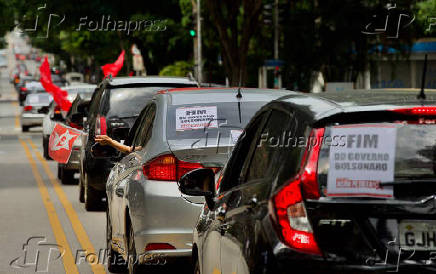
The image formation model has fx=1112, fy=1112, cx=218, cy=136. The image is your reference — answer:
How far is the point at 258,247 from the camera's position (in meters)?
4.50

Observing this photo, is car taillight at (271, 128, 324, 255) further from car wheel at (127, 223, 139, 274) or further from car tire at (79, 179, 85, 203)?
car tire at (79, 179, 85, 203)

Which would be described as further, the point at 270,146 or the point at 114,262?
the point at 114,262

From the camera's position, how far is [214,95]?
941 centimetres

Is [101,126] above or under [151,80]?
under

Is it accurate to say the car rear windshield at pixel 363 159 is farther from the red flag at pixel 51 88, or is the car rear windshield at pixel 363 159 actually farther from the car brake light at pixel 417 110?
the red flag at pixel 51 88

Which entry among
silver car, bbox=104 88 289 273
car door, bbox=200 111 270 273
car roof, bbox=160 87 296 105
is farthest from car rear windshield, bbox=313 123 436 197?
car roof, bbox=160 87 296 105

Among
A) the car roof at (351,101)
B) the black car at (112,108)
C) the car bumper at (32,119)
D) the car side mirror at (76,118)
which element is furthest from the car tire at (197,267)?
the car bumper at (32,119)

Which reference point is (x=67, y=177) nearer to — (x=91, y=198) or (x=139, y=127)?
(x=91, y=198)

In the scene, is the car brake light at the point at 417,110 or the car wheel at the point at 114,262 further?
the car wheel at the point at 114,262

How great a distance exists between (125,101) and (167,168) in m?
5.88

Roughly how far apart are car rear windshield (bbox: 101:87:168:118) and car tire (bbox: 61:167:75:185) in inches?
205

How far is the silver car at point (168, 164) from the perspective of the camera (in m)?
8.13

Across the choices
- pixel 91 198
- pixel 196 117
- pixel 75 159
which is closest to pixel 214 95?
pixel 196 117

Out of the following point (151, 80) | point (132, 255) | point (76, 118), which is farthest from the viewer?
point (76, 118)
